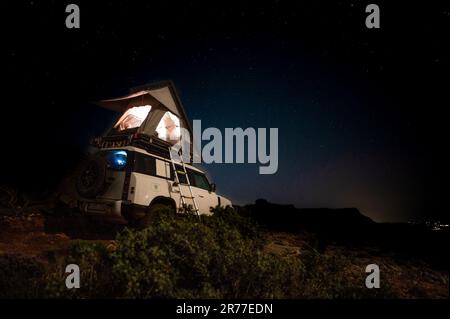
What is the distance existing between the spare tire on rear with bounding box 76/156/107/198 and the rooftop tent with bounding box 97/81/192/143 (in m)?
2.84

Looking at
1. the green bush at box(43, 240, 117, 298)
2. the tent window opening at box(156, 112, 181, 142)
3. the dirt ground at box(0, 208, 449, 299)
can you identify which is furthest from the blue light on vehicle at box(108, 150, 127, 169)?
the tent window opening at box(156, 112, 181, 142)

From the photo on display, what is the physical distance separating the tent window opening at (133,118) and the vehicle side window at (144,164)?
327 centimetres

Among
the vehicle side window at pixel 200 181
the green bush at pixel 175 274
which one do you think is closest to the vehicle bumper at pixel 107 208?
the green bush at pixel 175 274

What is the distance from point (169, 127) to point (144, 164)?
423cm

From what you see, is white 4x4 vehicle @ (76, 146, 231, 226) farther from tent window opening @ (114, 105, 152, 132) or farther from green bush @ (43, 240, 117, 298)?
tent window opening @ (114, 105, 152, 132)

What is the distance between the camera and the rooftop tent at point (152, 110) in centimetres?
975

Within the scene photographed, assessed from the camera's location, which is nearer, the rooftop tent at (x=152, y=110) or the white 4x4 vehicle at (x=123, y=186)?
the white 4x4 vehicle at (x=123, y=186)

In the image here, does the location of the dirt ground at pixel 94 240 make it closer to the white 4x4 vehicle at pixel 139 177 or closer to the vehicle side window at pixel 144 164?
the white 4x4 vehicle at pixel 139 177

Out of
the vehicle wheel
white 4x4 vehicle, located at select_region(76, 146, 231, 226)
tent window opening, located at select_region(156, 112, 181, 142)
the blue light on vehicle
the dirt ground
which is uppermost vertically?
tent window opening, located at select_region(156, 112, 181, 142)

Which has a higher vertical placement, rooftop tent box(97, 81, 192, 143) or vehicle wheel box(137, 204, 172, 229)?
rooftop tent box(97, 81, 192, 143)

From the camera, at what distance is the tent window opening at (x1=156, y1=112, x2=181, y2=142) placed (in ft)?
34.3

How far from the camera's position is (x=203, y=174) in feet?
30.5
